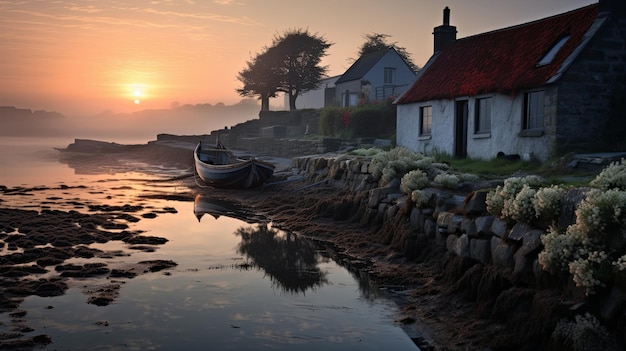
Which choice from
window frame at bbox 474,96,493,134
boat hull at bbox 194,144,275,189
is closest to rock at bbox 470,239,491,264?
window frame at bbox 474,96,493,134

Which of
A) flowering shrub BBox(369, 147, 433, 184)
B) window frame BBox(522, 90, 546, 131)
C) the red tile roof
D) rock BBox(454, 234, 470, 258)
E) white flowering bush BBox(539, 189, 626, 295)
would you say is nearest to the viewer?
white flowering bush BBox(539, 189, 626, 295)

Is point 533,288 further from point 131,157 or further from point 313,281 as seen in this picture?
point 131,157

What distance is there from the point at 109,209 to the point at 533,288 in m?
14.8

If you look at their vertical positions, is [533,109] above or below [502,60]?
below

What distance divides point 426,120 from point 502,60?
14.6 ft

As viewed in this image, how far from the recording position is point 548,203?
27.1 feet

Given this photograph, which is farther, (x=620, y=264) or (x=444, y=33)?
(x=444, y=33)

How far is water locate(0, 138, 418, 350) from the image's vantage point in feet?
Result: 26.0

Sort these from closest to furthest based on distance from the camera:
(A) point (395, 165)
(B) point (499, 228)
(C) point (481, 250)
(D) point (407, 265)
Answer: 1. (B) point (499, 228)
2. (C) point (481, 250)
3. (D) point (407, 265)
4. (A) point (395, 165)

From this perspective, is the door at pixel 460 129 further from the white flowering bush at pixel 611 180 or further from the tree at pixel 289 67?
the tree at pixel 289 67

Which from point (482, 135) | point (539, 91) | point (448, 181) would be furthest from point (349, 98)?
point (448, 181)

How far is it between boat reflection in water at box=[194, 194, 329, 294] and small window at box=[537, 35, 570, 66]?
10138mm

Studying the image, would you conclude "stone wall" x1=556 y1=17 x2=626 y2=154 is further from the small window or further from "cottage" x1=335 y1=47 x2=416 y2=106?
"cottage" x1=335 y1=47 x2=416 y2=106

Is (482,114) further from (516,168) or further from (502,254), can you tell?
(502,254)
